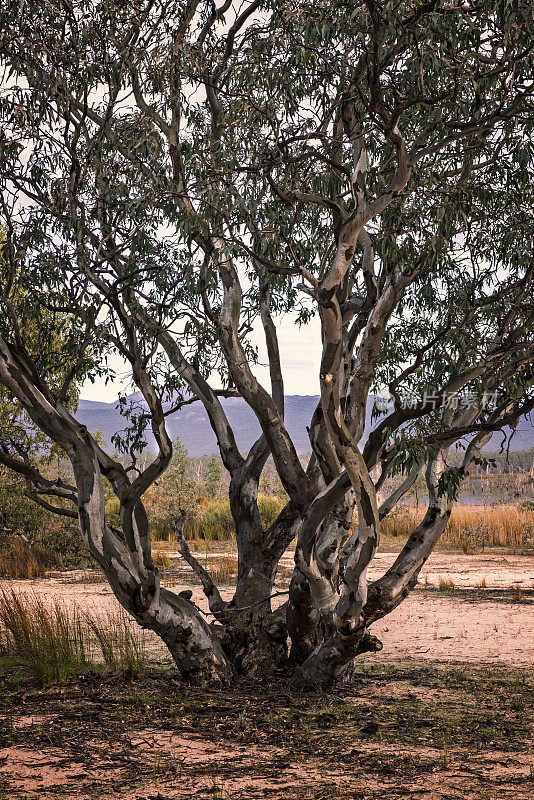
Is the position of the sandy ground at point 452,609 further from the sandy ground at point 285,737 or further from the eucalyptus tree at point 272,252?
the eucalyptus tree at point 272,252

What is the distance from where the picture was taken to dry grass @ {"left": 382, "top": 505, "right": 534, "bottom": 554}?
18.7 meters

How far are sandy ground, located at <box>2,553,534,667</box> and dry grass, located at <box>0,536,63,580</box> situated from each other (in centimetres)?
40

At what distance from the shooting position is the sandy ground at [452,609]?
26.5ft

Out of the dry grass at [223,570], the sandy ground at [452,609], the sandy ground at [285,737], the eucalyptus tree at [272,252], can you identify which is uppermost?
the eucalyptus tree at [272,252]

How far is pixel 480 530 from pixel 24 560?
11127mm

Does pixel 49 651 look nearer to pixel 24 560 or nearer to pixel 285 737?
pixel 285 737

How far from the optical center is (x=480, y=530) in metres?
19.2

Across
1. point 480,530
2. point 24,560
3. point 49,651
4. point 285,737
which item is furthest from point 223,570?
point 480,530

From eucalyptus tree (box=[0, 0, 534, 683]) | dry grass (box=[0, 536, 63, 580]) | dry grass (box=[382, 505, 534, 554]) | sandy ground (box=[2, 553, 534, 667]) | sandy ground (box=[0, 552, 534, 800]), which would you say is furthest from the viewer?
dry grass (box=[382, 505, 534, 554])

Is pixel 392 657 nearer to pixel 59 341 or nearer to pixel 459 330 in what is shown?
pixel 459 330

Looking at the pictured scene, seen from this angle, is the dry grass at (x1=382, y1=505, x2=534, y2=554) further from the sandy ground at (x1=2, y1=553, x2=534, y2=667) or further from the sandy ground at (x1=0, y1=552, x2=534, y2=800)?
the sandy ground at (x1=0, y1=552, x2=534, y2=800)

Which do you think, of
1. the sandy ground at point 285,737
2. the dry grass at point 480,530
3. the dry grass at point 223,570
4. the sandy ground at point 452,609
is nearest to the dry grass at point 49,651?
the sandy ground at point 285,737

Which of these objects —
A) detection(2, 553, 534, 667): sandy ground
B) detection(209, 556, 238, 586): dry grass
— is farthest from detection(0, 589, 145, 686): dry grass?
detection(209, 556, 238, 586): dry grass

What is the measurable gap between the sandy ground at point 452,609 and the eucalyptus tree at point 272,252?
6.45ft
